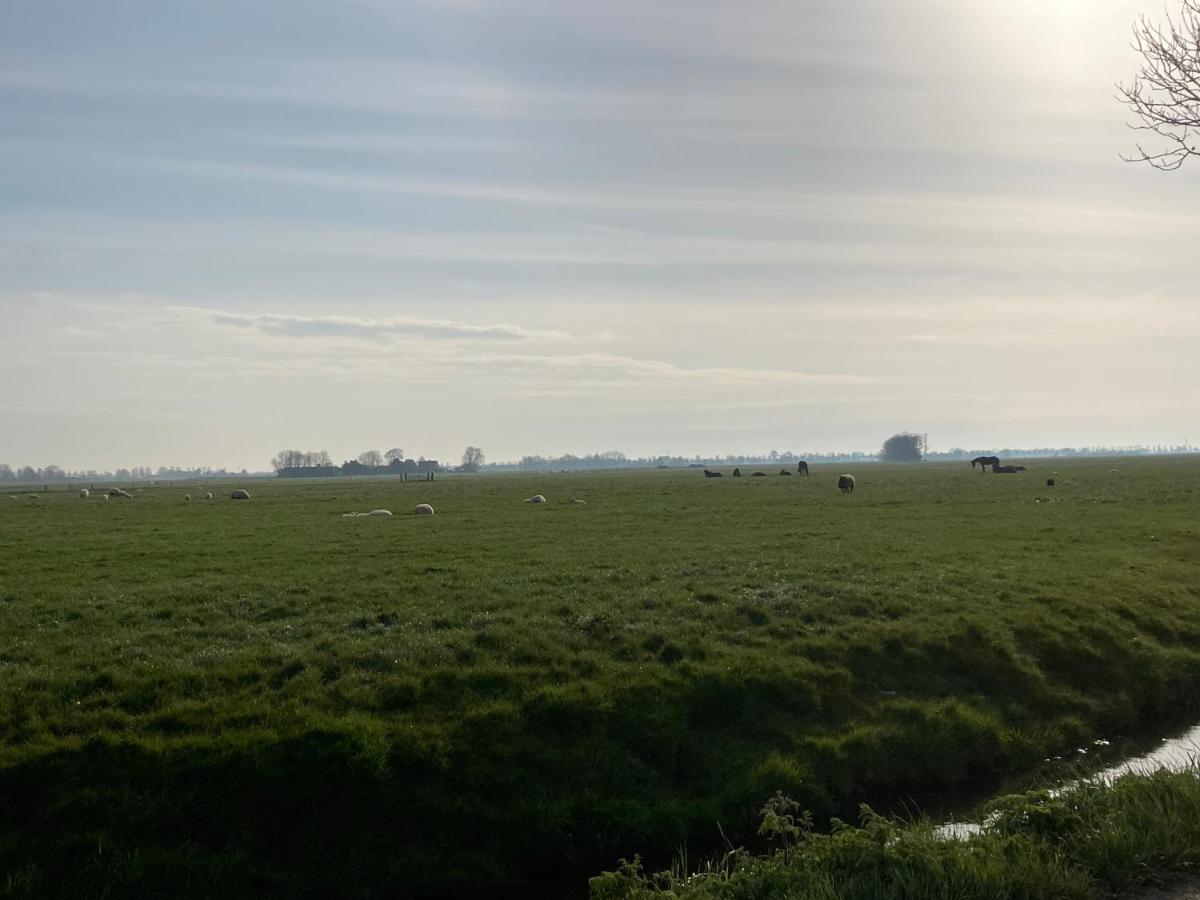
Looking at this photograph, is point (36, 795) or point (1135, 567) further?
point (1135, 567)

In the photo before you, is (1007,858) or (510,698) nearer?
(1007,858)

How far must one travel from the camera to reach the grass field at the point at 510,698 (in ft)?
35.8

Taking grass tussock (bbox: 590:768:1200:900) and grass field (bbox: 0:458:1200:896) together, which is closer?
grass tussock (bbox: 590:768:1200:900)

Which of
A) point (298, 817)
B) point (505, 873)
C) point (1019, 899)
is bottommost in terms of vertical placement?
point (505, 873)

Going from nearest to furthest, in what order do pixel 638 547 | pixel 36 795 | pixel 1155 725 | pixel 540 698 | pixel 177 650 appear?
pixel 36 795 < pixel 540 698 < pixel 177 650 < pixel 1155 725 < pixel 638 547

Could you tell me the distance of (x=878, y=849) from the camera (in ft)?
27.4

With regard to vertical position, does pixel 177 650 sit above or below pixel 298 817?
above

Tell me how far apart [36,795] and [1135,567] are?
27687 mm

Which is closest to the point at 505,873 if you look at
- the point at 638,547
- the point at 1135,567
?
the point at 638,547

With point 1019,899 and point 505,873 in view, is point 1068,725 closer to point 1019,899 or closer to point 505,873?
point 1019,899

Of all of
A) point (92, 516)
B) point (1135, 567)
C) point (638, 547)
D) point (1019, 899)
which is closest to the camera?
point (1019, 899)

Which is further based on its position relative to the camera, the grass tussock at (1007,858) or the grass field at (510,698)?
the grass field at (510,698)

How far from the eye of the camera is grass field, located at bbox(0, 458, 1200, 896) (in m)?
10.9

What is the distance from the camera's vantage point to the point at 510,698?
13.8m
